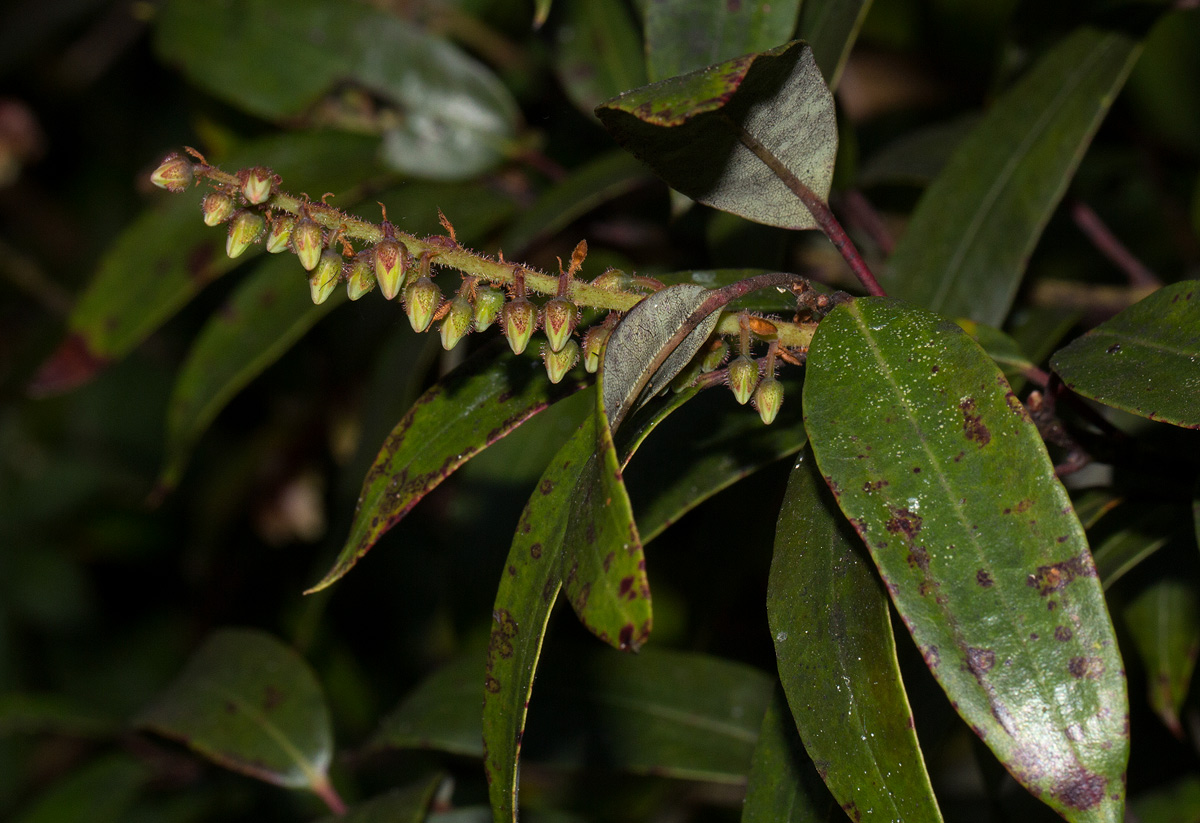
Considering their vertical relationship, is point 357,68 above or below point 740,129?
below

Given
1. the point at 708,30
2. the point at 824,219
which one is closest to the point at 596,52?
the point at 708,30

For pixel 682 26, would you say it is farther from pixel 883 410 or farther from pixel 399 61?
pixel 399 61

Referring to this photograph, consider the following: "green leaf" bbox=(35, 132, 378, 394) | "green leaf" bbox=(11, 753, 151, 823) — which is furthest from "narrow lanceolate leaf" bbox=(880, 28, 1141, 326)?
"green leaf" bbox=(11, 753, 151, 823)

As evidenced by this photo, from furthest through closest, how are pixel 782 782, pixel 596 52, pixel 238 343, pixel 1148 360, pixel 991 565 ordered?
pixel 596 52 → pixel 238 343 → pixel 782 782 → pixel 1148 360 → pixel 991 565

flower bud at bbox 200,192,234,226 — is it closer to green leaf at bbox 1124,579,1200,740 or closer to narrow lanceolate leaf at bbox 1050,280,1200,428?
narrow lanceolate leaf at bbox 1050,280,1200,428

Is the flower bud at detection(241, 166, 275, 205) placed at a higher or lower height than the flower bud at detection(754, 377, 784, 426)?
higher

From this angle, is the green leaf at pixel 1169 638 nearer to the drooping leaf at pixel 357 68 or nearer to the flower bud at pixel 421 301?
the flower bud at pixel 421 301

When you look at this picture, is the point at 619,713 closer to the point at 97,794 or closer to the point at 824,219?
the point at 824,219
